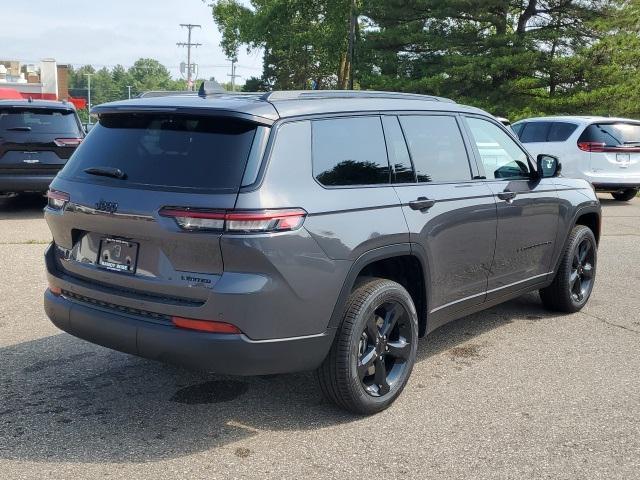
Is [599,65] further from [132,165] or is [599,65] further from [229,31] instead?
[229,31]

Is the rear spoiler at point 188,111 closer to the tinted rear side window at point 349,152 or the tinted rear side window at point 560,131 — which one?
the tinted rear side window at point 349,152

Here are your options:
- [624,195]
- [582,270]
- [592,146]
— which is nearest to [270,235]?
[582,270]

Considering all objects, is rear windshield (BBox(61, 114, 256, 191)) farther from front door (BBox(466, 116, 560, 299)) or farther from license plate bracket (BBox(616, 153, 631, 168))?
license plate bracket (BBox(616, 153, 631, 168))

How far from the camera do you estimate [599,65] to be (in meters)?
26.7

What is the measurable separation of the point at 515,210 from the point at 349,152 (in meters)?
1.77

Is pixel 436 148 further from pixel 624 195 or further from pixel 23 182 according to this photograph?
pixel 624 195

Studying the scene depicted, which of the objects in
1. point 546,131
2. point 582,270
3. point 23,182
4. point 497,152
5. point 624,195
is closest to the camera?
point 497,152

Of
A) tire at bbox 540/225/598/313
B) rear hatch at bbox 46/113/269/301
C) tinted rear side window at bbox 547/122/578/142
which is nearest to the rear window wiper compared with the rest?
rear hatch at bbox 46/113/269/301

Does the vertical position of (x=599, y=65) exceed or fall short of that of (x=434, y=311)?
it exceeds it

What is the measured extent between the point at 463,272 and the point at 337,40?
42.8m

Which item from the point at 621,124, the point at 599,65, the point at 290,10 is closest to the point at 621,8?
the point at 599,65

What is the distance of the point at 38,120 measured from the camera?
11047 mm

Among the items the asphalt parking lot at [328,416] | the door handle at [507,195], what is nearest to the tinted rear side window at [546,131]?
the asphalt parking lot at [328,416]

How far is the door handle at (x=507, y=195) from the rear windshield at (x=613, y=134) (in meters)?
9.60
